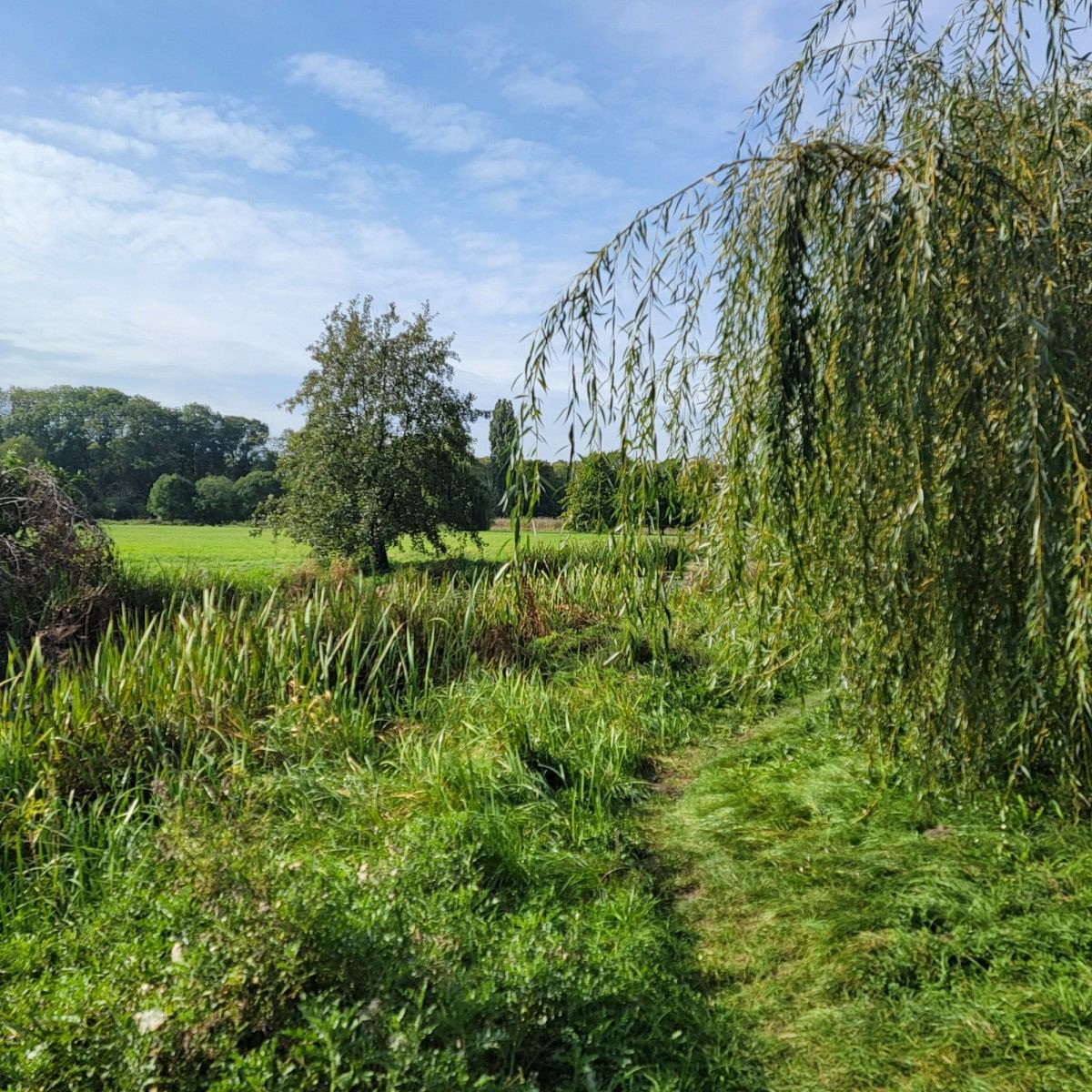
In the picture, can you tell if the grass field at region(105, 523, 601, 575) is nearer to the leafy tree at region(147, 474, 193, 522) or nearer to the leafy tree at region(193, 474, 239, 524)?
the leafy tree at region(193, 474, 239, 524)

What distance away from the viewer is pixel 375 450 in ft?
46.2

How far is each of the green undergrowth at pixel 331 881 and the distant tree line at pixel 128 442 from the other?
36351 millimetres

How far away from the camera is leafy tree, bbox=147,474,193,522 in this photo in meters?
37.9

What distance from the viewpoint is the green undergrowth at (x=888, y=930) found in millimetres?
2092

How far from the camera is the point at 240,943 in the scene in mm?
1831

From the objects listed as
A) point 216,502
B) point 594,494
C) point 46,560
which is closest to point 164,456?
point 216,502

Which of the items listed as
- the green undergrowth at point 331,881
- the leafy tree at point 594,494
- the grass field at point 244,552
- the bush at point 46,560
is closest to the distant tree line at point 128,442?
the grass field at point 244,552

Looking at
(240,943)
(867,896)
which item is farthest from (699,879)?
(240,943)

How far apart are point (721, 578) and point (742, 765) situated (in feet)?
4.32

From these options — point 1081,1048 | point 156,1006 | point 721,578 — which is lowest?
point 1081,1048

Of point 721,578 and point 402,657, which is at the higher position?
point 721,578

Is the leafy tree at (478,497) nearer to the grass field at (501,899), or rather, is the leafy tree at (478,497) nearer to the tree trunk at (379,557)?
the tree trunk at (379,557)

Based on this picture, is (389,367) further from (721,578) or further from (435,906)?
(435,906)

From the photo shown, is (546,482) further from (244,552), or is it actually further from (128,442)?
(128,442)
